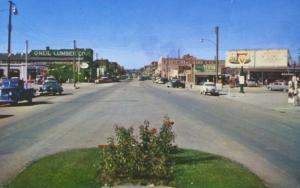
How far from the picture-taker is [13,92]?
38.1 metres

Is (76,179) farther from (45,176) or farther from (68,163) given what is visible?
(68,163)

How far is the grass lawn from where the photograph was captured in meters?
10.0

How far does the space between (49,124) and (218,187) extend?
14.3 metres

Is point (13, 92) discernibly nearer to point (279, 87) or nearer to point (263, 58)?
point (279, 87)

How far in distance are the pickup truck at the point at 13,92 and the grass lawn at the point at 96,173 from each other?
83.9ft

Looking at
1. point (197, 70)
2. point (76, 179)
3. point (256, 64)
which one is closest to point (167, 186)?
point (76, 179)

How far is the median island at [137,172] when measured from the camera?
10047mm

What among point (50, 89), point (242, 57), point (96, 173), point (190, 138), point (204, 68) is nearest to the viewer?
point (96, 173)

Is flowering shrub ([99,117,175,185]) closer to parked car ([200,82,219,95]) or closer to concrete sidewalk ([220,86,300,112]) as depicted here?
concrete sidewalk ([220,86,300,112])

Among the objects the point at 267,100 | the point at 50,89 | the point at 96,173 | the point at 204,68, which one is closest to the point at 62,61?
the point at 204,68

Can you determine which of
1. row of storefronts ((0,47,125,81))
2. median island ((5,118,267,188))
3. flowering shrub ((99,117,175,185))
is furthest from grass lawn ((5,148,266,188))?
row of storefronts ((0,47,125,81))

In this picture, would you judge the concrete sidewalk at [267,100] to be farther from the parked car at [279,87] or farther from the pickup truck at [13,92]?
the parked car at [279,87]

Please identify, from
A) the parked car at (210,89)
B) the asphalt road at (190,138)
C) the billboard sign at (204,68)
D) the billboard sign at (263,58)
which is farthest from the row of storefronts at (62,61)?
the asphalt road at (190,138)

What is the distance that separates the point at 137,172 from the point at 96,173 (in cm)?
98
